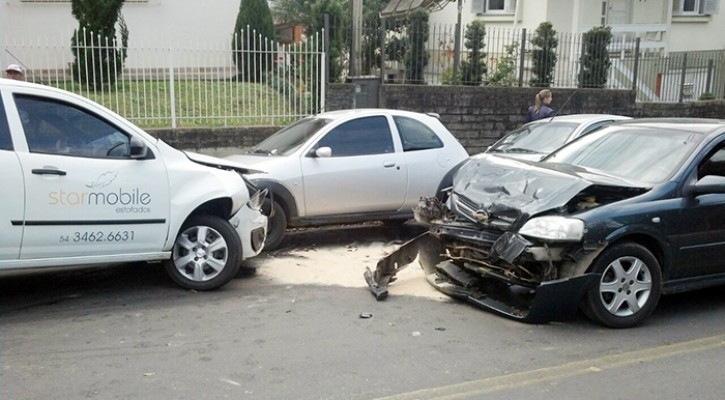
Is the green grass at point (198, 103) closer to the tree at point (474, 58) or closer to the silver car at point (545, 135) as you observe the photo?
the tree at point (474, 58)

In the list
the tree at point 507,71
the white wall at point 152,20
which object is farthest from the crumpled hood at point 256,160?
the tree at point 507,71

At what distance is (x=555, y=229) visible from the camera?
17.8 ft

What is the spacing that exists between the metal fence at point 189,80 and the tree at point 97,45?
1.0 inches

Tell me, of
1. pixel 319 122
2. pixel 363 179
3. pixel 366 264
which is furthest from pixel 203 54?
pixel 366 264

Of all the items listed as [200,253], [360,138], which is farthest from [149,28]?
[200,253]

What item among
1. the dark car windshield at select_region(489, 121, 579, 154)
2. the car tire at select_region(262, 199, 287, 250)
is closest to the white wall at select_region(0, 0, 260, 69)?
the car tire at select_region(262, 199, 287, 250)

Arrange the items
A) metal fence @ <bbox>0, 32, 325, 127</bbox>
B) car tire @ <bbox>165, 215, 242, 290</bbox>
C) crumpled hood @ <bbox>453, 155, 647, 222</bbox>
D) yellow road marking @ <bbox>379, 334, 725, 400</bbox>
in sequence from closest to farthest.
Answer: yellow road marking @ <bbox>379, 334, 725, 400</bbox> < crumpled hood @ <bbox>453, 155, 647, 222</bbox> < car tire @ <bbox>165, 215, 242, 290</bbox> < metal fence @ <bbox>0, 32, 325, 127</bbox>

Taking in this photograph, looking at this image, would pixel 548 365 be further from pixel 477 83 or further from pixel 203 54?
pixel 477 83

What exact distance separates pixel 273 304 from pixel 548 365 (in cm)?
249

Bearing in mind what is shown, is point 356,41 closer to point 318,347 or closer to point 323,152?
point 323,152

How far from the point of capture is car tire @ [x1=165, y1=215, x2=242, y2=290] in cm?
638

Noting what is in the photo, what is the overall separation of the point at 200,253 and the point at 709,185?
14.8 feet

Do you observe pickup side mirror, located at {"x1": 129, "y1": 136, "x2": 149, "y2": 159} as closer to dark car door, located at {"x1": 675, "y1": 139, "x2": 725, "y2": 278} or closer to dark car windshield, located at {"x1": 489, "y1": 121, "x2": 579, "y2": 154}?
dark car door, located at {"x1": 675, "y1": 139, "x2": 725, "y2": 278}

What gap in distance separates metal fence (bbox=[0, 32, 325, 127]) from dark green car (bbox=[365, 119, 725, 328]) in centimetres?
619
